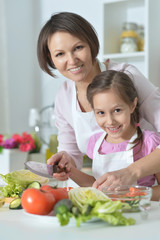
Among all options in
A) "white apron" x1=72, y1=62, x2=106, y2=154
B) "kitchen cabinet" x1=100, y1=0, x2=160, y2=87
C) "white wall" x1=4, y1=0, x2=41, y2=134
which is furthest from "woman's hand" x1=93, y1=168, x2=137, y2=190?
"white wall" x1=4, y1=0, x2=41, y2=134

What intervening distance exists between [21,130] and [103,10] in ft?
5.60

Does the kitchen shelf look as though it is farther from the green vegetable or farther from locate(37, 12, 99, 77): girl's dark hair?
the green vegetable

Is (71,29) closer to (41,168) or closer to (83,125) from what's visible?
(83,125)

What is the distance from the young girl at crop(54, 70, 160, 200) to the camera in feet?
4.92

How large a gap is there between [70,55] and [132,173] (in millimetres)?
537

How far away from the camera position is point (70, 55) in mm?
1562

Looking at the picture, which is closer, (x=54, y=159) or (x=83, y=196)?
(x=83, y=196)

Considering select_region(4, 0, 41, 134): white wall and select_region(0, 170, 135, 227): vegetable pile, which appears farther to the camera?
select_region(4, 0, 41, 134): white wall

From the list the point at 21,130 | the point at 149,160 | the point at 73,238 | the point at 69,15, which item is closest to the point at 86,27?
the point at 69,15

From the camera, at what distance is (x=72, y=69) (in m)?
1.60

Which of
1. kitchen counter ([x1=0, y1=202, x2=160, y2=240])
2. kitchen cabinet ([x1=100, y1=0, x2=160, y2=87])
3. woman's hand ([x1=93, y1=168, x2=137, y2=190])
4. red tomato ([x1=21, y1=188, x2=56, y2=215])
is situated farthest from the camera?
kitchen cabinet ([x1=100, y1=0, x2=160, y2=87])

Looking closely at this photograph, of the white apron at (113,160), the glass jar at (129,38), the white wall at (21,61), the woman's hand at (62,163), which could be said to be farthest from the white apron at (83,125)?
the white wall at (21,61)

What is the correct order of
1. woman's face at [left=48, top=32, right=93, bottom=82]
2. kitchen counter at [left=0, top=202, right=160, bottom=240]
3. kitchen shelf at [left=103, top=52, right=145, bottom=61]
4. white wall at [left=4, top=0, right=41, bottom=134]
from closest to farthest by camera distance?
kitchen counter at [left=0, top=202, right=160, bottom=240]
woman's face at [left=48, top=32, right=93, bottom=82]
kitchen shelf at [left=103, top=52, right=145, bottom=61]
white wall at [left=4, top=0, right=41, bottom=134]

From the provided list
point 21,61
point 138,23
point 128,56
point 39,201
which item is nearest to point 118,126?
point 39,201
